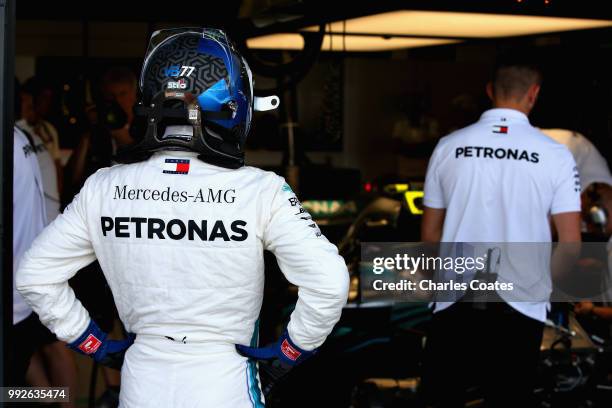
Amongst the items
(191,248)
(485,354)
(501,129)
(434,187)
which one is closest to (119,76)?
(434,187)

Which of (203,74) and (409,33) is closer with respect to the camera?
(203,74)

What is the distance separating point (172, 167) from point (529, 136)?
1.59 metres

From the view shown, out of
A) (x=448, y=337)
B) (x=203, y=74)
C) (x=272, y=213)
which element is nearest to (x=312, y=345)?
(x=272, y=213)

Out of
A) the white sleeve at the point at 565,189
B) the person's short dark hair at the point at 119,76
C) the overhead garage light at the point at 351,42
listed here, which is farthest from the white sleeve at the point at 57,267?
the overhead garage light at the point at 351,42

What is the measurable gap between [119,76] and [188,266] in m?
2.44

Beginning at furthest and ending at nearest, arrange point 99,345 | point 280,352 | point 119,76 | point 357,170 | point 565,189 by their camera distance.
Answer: point 357,170 < point 119,76 < point 565,189 < point 99,345 < point 280,352

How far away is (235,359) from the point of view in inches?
79.4

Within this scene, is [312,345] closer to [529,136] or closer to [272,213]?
[272,213]

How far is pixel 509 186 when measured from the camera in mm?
3127

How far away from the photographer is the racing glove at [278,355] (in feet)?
6.56

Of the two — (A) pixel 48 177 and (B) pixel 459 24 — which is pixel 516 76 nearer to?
Answer: (B) pixel 459 24

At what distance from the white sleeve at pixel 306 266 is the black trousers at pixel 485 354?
1.40 meters

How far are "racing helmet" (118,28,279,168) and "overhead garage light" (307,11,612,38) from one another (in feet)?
7.08

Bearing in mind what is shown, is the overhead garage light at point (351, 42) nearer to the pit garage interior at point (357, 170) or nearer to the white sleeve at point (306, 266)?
the pit garage interior at point (357, 170)
